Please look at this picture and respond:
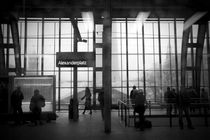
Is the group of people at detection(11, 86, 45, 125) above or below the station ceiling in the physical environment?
below

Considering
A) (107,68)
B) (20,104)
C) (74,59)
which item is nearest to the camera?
(107,68)

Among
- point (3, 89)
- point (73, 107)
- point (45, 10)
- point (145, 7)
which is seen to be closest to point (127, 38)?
point (145, 7)

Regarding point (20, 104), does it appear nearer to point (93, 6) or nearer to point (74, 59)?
point (74, 59)

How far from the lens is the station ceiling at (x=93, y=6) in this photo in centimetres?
1393

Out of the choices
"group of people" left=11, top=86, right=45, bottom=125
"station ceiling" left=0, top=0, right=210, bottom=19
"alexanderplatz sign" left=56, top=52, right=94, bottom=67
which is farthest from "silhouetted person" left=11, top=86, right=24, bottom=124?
"station ceiling" left=0, top=0, right=210, bottom=19

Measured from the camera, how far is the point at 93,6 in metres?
14.9

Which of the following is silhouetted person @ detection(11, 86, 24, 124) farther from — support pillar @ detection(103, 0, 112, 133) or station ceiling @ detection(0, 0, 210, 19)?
station ceiling @ detection(0, 0, 210, 19)

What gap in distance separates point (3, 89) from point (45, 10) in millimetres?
7531

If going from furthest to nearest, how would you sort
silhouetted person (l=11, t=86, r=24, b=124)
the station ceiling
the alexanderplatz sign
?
the station ceiling, the alexanderplatz sign, silhouetted person (l=11, t=86, r=24, b=124)

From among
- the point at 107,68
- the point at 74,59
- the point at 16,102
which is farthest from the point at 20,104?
the point at 107,68

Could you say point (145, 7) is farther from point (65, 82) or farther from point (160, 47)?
point (65, 82)

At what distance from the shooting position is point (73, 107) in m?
11.1

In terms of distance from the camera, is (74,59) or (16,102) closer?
(16,102)

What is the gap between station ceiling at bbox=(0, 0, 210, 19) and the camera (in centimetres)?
1393
